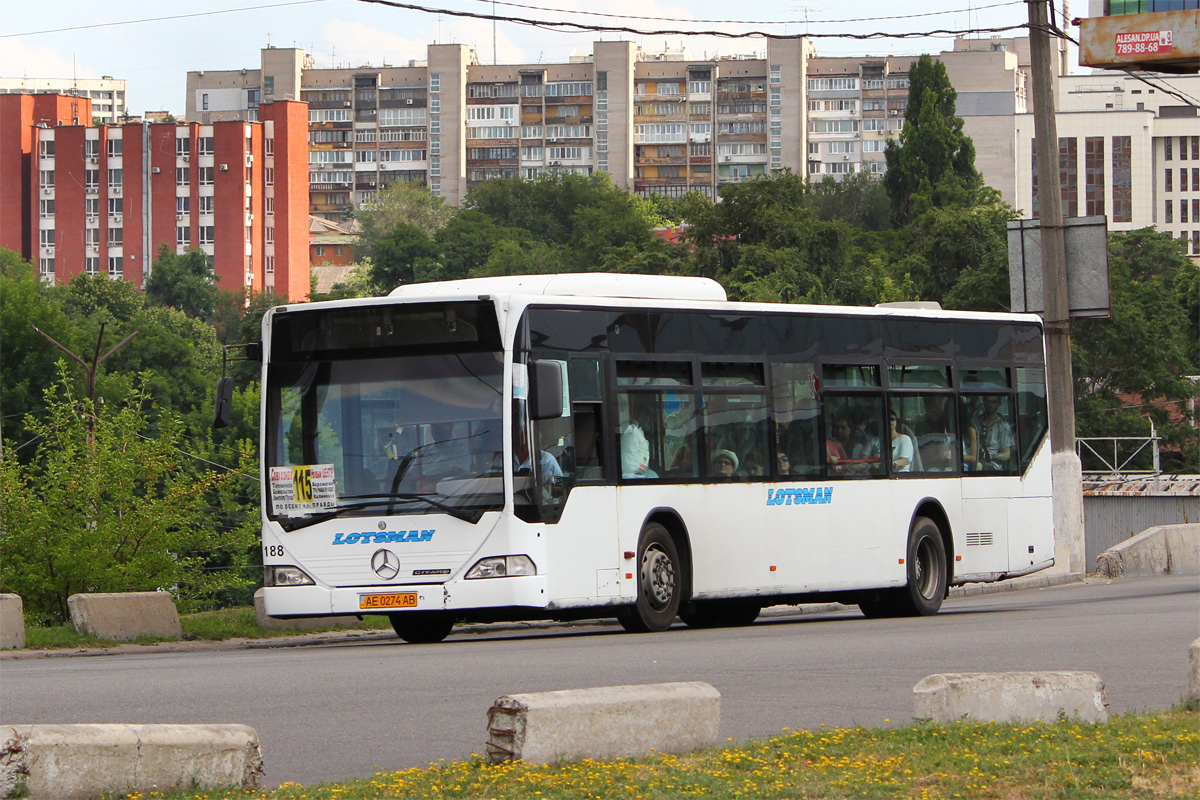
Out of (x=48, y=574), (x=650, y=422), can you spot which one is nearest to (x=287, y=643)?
(x=48, y=574)

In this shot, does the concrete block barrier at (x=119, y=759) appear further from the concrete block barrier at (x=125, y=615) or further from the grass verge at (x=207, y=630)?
the concrete block barrier at (x=125, y=615)

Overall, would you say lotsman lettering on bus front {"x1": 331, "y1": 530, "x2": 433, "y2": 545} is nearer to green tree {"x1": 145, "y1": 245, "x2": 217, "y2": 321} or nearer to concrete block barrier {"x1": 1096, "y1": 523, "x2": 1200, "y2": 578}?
concrete block barrier {"x1": 1096, "y1": 523, "x2": 1200, "y2": 578}

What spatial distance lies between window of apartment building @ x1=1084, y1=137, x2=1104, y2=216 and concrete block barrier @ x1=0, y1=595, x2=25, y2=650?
5977 inches

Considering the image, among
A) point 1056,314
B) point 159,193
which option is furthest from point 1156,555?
point 159,193

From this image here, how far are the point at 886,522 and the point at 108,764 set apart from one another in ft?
38.3

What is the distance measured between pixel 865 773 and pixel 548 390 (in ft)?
24.0

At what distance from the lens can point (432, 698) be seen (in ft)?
32.5

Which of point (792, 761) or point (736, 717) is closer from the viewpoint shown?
point (792, 761)

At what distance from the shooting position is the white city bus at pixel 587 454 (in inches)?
545

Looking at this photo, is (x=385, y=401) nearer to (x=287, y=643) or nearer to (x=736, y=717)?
(x=287, y=643)

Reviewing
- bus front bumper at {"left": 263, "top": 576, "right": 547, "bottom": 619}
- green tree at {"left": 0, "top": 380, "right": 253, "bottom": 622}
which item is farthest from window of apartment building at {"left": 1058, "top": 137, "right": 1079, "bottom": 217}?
bus front bumper at {"left": 263, "top": 576, "right": 547, "bottom": 619}

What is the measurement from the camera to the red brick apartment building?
485 ft

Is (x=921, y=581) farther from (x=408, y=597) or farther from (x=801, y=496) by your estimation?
(x=408, y=597)

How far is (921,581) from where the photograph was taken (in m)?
17.9
